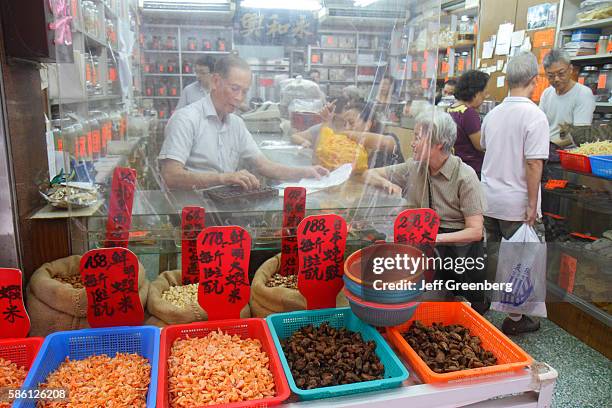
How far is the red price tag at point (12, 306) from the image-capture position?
1.31 m

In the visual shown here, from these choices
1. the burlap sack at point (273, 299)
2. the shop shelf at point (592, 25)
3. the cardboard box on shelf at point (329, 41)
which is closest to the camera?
the cardboard box on shelf at point (329, 41)

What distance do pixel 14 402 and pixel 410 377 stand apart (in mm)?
998

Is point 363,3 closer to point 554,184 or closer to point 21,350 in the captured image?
point 21,350

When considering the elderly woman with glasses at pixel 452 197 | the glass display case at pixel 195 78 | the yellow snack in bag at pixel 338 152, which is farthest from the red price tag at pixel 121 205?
the elderly woman with glasses at pixel 452 197

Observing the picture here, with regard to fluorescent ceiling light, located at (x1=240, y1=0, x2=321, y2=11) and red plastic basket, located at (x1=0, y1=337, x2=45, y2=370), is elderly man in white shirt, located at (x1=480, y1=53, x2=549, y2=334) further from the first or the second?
red plastic basket, located at (x1=0, y1=337, x2=45, y2=370)

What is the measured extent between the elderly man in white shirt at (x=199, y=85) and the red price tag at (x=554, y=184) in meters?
2.62

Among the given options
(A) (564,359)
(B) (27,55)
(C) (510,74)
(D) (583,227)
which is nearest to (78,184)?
(B) (27,55)

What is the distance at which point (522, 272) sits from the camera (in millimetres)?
2912

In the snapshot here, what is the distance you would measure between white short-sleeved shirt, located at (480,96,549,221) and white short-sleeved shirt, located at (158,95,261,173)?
Answer: 6.04 feet

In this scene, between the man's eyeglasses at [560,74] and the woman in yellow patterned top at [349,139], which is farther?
the man's eyeglasses at [560,74]

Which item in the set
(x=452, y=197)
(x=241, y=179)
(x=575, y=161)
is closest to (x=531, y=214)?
(x=575, y=161)

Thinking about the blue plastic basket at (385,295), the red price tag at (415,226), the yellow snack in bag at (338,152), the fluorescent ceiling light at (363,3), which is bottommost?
the blue plastic basket at (385,295)

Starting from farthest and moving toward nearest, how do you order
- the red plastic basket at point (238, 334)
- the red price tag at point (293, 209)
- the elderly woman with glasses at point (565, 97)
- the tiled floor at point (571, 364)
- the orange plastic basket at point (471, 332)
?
the elderly woman with glasses at point (565, 97) → the tiled floor at point (571, 364) → the red price tag at point (293, 209) → the orange plastic basket at point (471, 332) → the red plastic basket at point (238, 334)

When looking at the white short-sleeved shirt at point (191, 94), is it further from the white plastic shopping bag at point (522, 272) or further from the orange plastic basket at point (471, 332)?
the white plastic shopping bag at point (522, 272)
